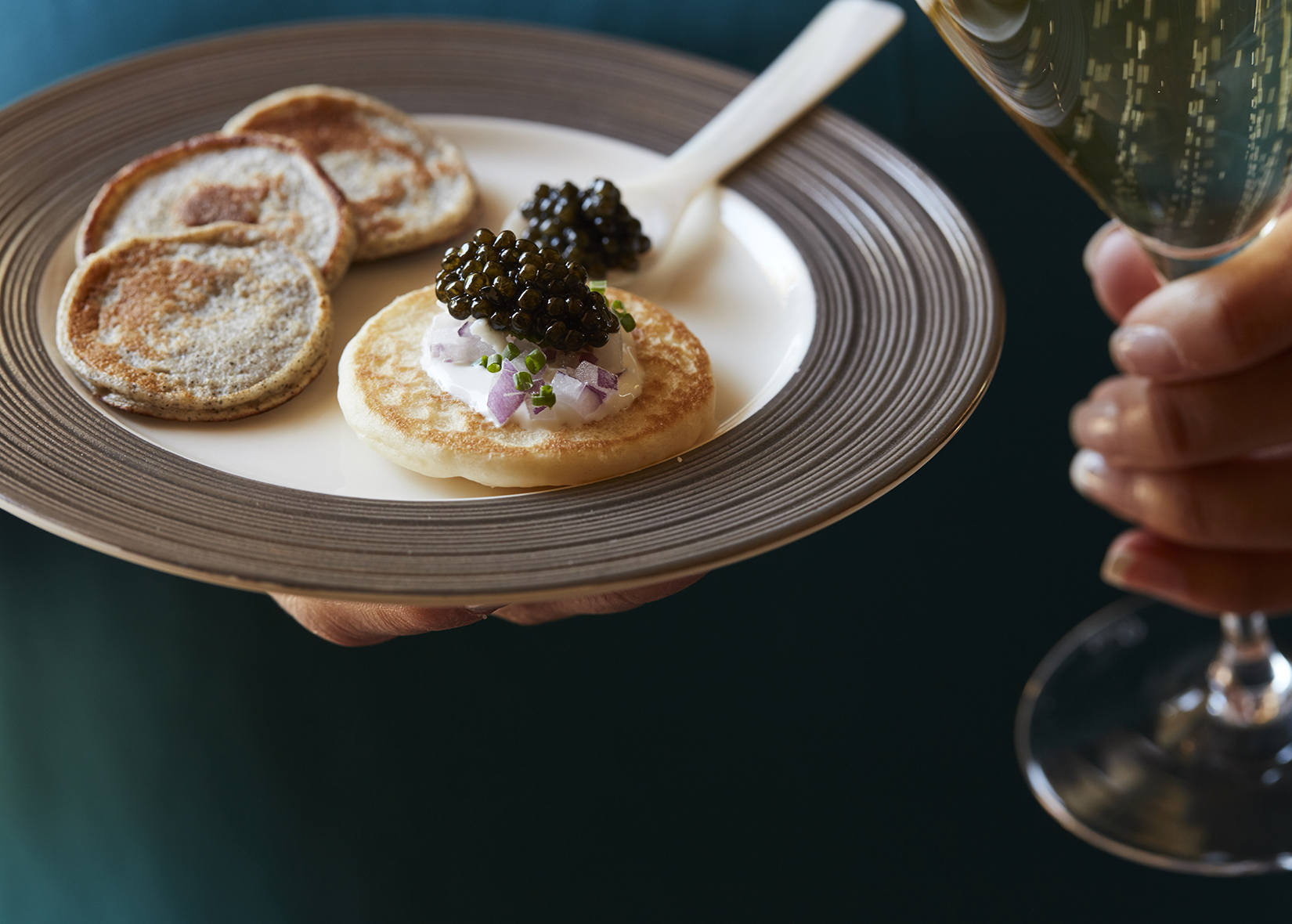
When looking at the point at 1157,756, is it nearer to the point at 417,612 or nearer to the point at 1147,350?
the point at 1147,350

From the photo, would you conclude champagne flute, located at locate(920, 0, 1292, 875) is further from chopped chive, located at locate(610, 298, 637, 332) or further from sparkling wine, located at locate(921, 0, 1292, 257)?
chopped chive, located at locate(610, 298, 637, 332)

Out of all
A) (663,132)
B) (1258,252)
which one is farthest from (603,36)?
(1258,252)

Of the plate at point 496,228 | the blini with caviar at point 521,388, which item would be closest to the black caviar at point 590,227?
the plate at point 496,228

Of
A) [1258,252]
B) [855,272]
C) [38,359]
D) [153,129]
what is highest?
[1258,252]

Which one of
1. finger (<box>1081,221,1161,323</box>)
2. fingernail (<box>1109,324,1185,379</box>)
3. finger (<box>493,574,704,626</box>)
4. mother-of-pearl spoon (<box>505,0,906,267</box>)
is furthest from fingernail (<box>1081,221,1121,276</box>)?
finger (<box>493,574,704,626</box>)

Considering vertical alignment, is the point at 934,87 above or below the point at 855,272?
above

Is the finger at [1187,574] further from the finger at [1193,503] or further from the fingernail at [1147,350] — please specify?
the fingernail at [1147,350]

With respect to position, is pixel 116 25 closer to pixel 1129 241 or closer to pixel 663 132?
pixel 663 132
